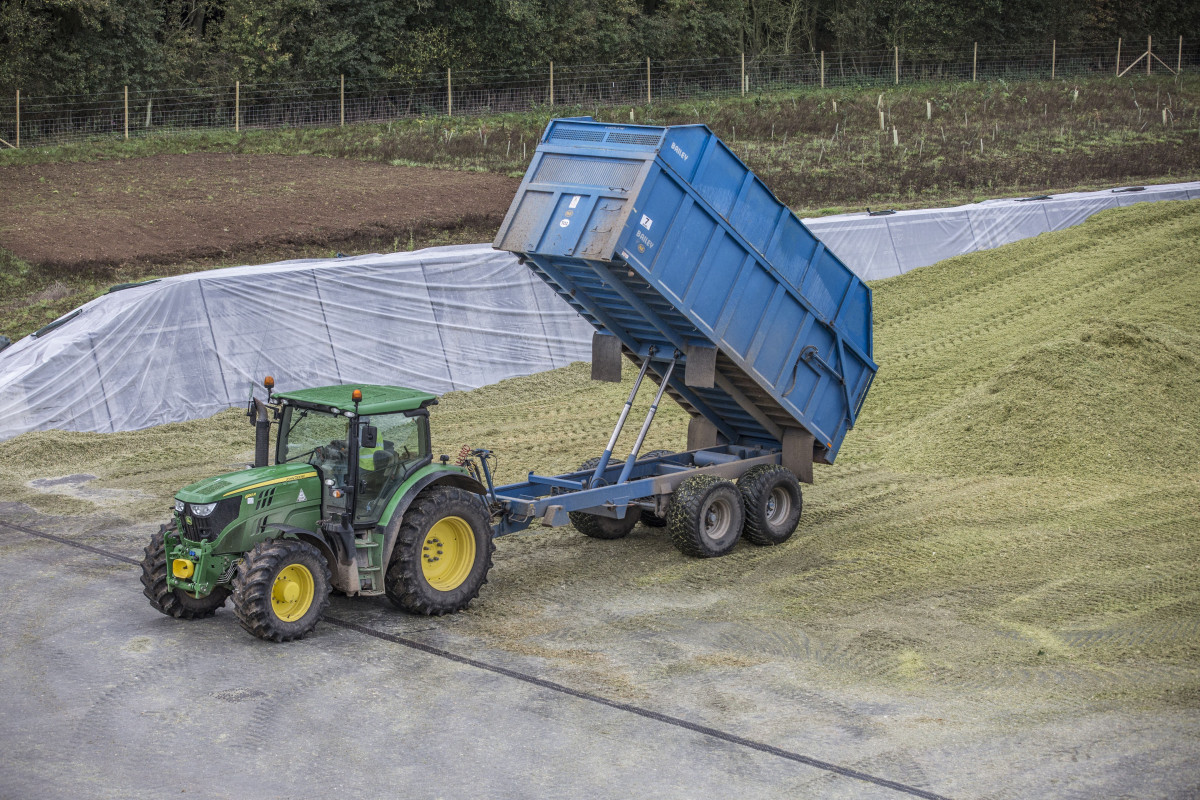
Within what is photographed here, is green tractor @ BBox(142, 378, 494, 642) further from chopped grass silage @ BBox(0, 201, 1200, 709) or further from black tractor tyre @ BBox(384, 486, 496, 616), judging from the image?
chopped grass silage @ BBox(0, 201, 1200, 709)

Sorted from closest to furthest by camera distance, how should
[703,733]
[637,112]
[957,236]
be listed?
1. [703,733]
2. [957,236]
3. [637,112]

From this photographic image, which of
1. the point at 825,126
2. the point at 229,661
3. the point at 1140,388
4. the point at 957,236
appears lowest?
the point at 229,661

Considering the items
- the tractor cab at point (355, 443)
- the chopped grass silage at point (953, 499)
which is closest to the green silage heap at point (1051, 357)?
the chopped grass silage at point (953, 499)

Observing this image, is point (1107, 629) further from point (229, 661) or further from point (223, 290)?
point (223, 290)

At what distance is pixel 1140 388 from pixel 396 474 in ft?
30.3

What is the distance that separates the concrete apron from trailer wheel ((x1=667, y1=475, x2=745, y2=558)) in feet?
5.17

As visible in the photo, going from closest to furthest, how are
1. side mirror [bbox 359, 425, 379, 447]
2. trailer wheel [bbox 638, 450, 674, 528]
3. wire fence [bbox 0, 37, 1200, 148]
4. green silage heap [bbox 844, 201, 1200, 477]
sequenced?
side mirror [bbox 359, 425, 379, 447], trailer wheel [bbox 638, 450, 674, 528], green silage heap [bbox 844, 201, 1200, 477], wire fence [bbox 0, 37, 1200, 148]

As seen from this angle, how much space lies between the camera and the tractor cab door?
9.00 m

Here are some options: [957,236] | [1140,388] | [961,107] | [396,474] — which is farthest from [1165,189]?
[396,474]

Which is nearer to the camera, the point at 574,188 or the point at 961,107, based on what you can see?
the point at 574,188

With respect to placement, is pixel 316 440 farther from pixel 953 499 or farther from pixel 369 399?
pixel 953 499

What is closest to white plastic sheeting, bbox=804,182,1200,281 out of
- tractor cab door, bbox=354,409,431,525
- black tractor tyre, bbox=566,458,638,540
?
black tractor tyre, bbox=566,458,638,540

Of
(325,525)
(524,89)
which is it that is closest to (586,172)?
(325,525)

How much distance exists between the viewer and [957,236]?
21984 mm
